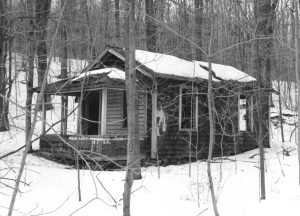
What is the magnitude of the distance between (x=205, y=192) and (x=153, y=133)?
4.41 metres

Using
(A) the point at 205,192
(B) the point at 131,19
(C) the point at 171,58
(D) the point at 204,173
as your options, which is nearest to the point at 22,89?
(C) the point at 171,58

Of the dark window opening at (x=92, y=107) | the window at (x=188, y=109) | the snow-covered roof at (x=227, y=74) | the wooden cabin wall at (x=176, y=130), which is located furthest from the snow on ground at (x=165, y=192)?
the snow-covered roof at (x=227, y=74)

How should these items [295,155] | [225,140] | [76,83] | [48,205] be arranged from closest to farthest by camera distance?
[48,205]
[76,83]
[295,155]
[225,140]

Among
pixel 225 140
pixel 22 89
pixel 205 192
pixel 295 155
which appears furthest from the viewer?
pixel 22 89

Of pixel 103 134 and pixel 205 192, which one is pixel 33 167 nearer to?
pixel 103 134

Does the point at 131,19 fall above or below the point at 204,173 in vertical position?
above

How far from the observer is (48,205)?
9250 mm

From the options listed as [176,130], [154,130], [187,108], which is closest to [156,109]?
[154,130]

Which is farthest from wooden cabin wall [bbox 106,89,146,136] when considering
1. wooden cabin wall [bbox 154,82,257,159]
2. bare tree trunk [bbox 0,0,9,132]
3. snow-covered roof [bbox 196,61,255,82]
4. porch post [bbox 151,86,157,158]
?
bare tree trunk [bbox 0,0,9,132]

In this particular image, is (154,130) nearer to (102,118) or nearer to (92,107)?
(102,118)

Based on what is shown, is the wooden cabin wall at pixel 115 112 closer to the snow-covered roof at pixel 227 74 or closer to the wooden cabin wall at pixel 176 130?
the wooden cabin wall at pixel 176 130

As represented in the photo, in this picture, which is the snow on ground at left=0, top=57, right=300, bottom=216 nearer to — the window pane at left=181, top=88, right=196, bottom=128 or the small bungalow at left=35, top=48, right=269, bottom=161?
the small bungalow at left=35, top=48, right=269, bottom=161

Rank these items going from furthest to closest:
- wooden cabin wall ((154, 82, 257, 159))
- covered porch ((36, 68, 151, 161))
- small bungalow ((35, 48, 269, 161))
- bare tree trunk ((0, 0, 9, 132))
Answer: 1. wooden cabin wall ((154, 82, 257, 159))
2. small bungalow ((35, 48, 269, 161))
3. covered porch ((36, 68, 151, 161))
4. bare tree trunk ((0, 0, 9, 132))

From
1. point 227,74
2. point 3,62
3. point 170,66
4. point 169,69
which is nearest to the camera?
point 3,62
